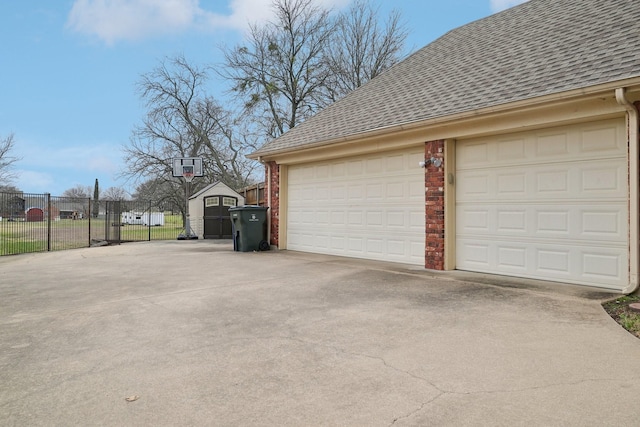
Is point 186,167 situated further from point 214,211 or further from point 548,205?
point 548,205

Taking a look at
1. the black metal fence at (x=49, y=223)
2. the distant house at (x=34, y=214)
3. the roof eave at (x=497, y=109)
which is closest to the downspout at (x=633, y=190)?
the roof eave at (x=497, y=109)

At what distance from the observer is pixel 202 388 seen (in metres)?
2.68

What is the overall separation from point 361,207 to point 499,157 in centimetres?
327

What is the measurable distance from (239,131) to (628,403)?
2717 centimetres

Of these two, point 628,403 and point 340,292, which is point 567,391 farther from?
point 340,292

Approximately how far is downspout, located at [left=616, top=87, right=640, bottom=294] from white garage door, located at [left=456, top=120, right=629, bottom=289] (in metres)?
0.35

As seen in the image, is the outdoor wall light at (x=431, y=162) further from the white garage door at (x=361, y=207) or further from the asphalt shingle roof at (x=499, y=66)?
the asphalt shingle roof at (x=499, y=66)

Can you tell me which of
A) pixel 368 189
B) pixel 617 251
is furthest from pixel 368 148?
pixel 617 251

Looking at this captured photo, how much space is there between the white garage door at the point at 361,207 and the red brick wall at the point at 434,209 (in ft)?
1.21

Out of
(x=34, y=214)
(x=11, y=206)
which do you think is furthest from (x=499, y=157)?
(x=34, y=214)

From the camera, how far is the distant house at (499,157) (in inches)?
218

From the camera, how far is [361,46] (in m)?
23.4

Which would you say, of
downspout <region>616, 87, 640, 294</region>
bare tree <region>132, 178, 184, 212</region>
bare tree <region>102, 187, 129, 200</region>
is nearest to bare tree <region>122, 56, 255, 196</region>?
bare tree <region>132, 178, 184, 212</region>

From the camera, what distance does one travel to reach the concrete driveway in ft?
7.72
